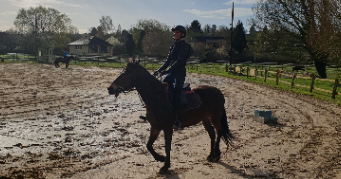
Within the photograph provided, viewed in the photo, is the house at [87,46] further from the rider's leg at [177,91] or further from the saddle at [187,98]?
the rider's leg at [177,91]

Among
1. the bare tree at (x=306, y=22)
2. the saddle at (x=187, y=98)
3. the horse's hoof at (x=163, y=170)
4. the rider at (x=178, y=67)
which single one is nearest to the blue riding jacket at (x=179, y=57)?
the rider at (x=178, y=67)

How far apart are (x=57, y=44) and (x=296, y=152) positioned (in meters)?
72.6

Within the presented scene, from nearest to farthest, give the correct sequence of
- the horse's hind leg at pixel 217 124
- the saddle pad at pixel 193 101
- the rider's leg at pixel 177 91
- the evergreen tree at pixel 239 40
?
the rider's leg at pixel 177 91 → the saddle pad at pixel 193 101 → the horse's hind leg at pixel 217 124 → the evergreen tree at pixel 239 40

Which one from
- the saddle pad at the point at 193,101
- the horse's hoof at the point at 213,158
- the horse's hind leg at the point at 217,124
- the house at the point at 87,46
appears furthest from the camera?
the house at the point at 87,46

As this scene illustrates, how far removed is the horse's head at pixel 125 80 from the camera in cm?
527

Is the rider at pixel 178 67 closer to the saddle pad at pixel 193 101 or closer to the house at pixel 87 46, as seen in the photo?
the saddle pad at pixel 193 101

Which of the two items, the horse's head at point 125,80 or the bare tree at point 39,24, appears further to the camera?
the bare tree at point 39,24

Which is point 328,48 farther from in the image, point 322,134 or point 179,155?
point 179,155

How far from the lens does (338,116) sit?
11.4 meters

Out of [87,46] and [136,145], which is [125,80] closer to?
[136,145]

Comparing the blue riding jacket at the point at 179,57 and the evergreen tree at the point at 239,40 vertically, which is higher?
the evergreen tree at the point at 239,40

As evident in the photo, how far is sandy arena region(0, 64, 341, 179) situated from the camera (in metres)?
5.48

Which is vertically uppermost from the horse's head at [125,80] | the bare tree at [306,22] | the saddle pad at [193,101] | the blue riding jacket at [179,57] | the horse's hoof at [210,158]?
the bare tree at [306,22]

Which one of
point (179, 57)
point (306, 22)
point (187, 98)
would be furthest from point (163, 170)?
point (306, 22)
